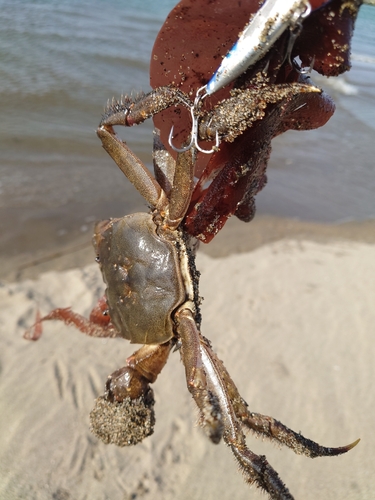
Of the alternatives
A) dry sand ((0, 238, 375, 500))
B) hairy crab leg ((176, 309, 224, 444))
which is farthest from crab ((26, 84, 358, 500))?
dry sand ((0, 238, 375, 500))

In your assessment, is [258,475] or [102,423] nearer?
[258,475]

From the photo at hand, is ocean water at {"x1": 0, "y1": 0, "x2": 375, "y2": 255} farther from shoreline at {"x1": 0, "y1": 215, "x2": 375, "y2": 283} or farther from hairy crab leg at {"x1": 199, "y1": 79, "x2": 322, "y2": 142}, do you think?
hairy crab leg at {"x1": 199, "y1": 79, "x2": 322, "y2": 142}

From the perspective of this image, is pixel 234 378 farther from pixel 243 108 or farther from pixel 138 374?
pixel 243 108

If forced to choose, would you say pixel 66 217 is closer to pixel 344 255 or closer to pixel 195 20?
pixel 344 255

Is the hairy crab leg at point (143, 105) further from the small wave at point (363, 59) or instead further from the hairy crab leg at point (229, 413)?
the small wave at point (363, 59)

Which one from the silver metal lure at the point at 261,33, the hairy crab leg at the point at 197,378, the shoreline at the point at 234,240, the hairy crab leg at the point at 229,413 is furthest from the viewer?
the shoreline at the point at 234,240

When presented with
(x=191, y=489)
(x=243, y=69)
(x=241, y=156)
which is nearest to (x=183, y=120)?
(x=241, y=156)

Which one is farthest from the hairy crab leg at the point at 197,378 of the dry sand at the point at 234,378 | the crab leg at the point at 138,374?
the dry sand at the point at 234,378
